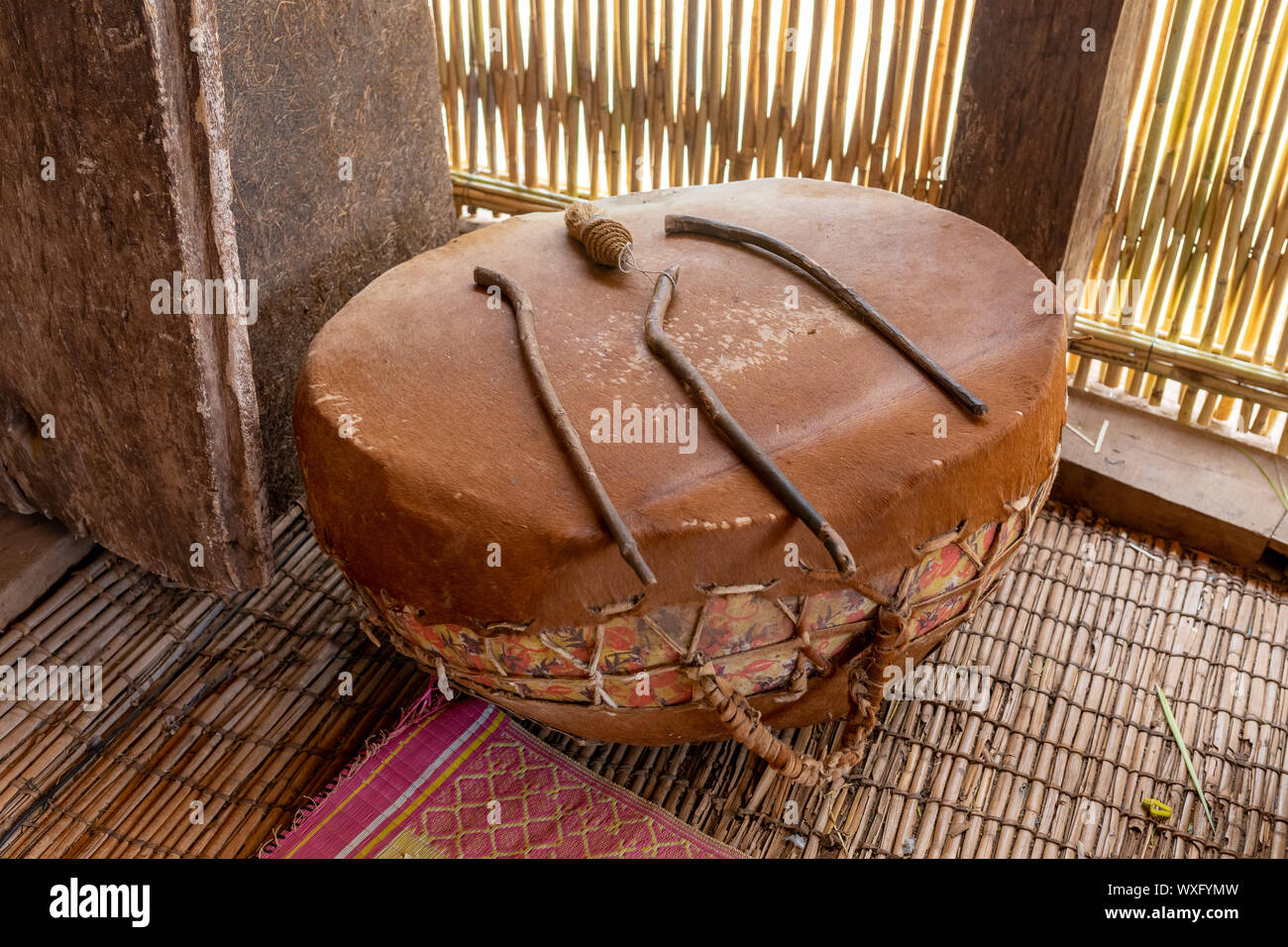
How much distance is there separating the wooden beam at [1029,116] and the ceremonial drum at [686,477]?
0.51m

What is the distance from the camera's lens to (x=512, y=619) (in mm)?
1245

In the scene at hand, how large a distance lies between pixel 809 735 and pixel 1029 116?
49.6 inches

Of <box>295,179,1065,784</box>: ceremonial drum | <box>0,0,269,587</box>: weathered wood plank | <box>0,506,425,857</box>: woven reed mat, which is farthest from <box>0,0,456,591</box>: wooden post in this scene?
<box>295,179,1065,784</box>: ceremonial drum

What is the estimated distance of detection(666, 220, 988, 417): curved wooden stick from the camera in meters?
1.34

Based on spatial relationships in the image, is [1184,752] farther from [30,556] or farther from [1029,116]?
[30,556]

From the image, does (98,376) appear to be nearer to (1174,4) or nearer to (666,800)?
(666,800)

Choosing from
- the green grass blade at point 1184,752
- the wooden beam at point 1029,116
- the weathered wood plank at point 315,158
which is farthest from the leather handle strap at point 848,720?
the wooden beam at point 1029,116

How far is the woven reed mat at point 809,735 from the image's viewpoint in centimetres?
161

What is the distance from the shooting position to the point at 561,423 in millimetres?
1286

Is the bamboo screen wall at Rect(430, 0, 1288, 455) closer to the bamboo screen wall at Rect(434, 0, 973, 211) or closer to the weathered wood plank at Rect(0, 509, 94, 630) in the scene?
the bamboo screen wall at Rect(434, 0, 973, 211)

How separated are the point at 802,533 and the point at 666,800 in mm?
642

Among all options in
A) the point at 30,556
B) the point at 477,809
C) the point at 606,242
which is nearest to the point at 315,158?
the point at 606,242

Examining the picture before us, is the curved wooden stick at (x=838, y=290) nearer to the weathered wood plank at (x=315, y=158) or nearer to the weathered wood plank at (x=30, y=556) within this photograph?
the weathered wood plank at (x=315, y=158)

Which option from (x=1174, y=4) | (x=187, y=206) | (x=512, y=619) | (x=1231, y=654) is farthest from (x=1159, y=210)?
(x=187, y=206)
